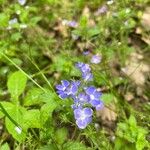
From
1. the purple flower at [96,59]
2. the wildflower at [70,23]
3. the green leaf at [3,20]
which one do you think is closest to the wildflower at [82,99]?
the purple flower at [96,59]

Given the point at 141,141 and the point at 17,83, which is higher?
the point at 17,83

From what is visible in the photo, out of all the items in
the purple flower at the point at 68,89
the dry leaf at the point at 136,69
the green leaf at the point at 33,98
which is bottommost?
the dry leaf at the point at 136,69

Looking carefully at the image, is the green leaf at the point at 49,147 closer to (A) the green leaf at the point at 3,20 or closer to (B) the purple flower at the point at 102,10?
(A) the green leaf at the point at 3,20

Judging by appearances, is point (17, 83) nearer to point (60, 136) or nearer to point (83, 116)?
point (60, 136)

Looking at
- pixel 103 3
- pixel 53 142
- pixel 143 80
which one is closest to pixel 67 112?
pixel 53 142

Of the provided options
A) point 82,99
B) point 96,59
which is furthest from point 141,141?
point 96,59

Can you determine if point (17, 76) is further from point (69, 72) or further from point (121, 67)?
point (121, 67)
